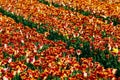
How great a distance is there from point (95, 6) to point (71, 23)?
3688 mm

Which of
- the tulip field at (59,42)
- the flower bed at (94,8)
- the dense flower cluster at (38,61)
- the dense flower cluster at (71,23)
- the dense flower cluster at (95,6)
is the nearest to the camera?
the dense flower cluster at (38,61)

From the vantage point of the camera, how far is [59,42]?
9.27 meters

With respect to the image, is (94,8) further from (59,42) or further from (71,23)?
(59,42)

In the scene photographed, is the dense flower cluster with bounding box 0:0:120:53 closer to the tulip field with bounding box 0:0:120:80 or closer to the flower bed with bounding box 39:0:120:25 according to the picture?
the tulip field with bounding box 0:0:120:80

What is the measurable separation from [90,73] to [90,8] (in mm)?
8721

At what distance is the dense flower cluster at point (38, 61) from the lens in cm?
638

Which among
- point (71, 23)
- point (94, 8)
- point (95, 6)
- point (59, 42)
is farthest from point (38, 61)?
point (95, 6)

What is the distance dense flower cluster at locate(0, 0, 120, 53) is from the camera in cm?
965

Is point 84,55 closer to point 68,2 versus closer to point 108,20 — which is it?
point 108,20

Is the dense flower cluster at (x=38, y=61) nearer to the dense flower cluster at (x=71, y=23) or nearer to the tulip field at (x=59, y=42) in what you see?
the tulip field at (x=59, y=42)

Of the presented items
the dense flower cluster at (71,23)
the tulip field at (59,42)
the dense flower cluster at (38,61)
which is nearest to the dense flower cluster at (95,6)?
the tulip field at (59,42)

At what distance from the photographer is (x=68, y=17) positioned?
13.0 metres

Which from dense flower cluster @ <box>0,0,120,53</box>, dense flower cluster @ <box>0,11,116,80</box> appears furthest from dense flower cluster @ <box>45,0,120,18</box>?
dense flower cluster @ <box>0,11,116,80</box>

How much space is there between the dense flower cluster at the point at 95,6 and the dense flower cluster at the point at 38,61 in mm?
4442
